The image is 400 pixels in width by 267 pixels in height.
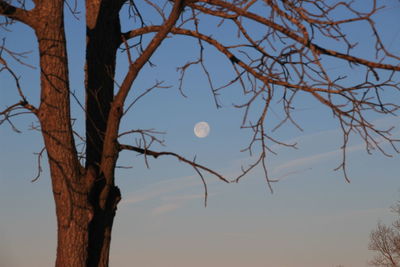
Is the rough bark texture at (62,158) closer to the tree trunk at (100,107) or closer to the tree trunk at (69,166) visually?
the tree trunk at (69,166)

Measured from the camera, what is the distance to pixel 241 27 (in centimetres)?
478

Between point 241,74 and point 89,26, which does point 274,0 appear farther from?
point 89,26

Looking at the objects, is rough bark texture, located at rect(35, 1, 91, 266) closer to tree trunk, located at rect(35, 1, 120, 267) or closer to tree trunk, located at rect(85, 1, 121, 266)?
tree trunk, located at rect(35, 1, 120, 267)

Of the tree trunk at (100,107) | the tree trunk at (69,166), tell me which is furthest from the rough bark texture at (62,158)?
the tree trunk at (100,107)

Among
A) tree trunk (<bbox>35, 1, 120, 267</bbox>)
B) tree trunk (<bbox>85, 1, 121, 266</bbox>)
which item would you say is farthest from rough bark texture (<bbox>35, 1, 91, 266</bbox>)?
tree trunk (<bbox>85, 1, 121, 266</bbox>)

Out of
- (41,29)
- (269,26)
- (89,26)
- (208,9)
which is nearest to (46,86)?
(41,29)

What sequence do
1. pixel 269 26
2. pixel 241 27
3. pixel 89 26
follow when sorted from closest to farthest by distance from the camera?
1. pixel 269 26
2. pixel 241 27
3. pixel 89 26

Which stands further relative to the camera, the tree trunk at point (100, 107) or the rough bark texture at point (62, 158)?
the tree trunk at point (100, 107)

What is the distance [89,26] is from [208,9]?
1.20 metres

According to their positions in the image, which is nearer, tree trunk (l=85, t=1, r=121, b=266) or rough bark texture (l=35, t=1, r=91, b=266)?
rough bark texture (l=35, t=1, r=91, b=266)

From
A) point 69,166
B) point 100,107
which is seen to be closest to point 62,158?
point 69,166

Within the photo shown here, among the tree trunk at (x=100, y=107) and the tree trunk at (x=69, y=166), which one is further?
the tree trunk at (x=100, y=107)

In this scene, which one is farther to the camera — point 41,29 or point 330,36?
point 41,29

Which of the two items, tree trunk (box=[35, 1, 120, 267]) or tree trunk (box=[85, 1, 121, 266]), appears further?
tree trunk (box=[85, 1, 121, 266])
